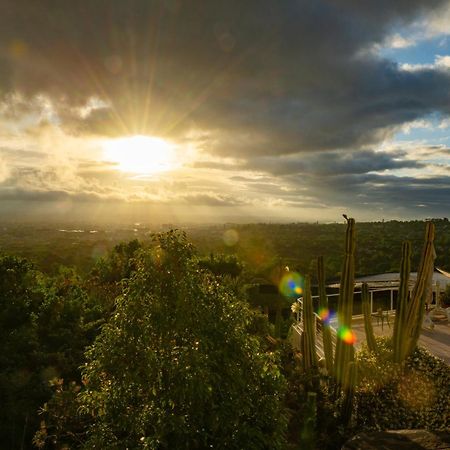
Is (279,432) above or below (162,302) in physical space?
below

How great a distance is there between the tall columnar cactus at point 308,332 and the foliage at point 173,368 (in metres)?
5.46

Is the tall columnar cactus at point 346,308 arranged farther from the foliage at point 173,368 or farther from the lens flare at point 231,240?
the lens flare at point 231,240

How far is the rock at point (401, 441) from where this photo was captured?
7324mm

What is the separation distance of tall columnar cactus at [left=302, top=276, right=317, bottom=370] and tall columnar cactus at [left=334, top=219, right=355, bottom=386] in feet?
6.47

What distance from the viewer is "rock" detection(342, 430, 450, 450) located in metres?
7.32

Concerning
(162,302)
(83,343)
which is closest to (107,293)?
(83,343)

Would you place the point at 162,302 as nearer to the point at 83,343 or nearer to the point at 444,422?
the point at 444,422

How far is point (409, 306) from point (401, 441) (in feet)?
9.33

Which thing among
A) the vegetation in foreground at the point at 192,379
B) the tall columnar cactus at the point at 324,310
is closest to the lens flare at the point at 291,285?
the tall columnar cactus at the point at 324,310

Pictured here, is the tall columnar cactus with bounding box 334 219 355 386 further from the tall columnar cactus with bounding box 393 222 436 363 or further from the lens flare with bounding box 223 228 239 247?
the lens flare with bounding box 223 228 239 247

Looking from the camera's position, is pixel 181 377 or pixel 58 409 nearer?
pixel 181 377

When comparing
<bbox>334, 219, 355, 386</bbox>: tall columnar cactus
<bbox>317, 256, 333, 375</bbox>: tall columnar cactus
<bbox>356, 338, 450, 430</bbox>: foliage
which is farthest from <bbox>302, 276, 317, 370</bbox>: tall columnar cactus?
<bbox>356, 338, 450, 430</bbox>: foliage

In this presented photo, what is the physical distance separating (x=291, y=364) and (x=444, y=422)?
5157 millimetres

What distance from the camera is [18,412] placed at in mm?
12508
